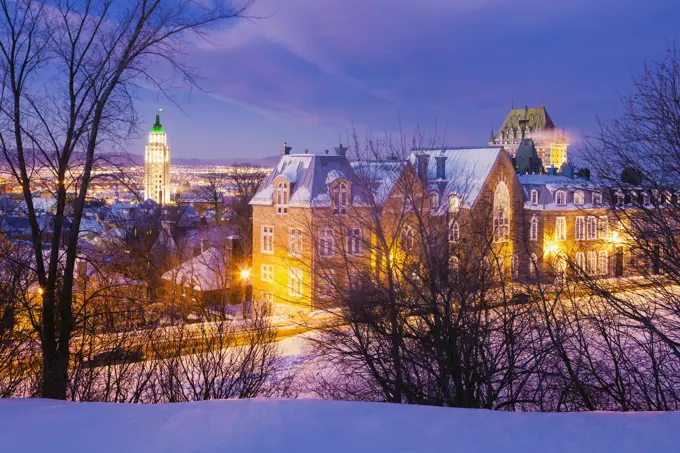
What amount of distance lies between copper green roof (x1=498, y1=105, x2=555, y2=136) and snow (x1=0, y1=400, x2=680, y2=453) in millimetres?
179501

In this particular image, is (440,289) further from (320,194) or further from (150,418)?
(320,194)

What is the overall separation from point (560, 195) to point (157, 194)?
82599 mm

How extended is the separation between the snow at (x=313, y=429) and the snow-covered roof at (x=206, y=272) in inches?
1004

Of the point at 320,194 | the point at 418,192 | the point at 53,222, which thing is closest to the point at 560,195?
the point at 320,194

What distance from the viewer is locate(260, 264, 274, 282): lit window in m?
31.9

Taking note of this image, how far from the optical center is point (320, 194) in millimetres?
29844

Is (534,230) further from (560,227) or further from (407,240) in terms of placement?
(407,240)

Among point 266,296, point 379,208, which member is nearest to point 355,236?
point 379,208

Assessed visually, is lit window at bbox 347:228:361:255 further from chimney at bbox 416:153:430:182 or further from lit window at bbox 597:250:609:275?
lit window at bbox 597:250:609:275

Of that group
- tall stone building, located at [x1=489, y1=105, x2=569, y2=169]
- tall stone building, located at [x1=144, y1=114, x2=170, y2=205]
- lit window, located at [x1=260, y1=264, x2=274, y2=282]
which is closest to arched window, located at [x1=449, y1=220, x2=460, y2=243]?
tall stone building, located at [x1=144, y1=114, x2=170, y2=205]

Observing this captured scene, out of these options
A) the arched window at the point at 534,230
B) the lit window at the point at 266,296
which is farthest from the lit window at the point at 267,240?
the arched window at the point at 534,230

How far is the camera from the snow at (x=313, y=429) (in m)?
5.90

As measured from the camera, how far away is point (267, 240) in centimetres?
3222

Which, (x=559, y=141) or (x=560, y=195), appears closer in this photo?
(x=560, y=195)
